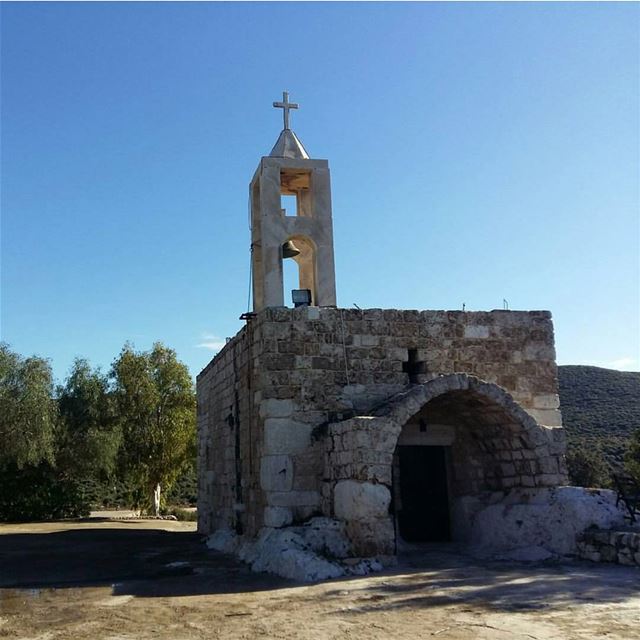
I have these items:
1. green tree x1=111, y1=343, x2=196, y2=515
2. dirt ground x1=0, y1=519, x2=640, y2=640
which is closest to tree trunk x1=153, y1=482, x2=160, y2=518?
green tree x1=111, y1=343, x2=196, y2=515

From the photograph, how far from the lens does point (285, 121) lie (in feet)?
38.4

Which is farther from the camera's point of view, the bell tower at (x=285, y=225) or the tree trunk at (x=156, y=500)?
the tree trunk at (x=156, y=500)

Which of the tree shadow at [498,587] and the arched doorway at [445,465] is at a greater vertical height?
the arched doorway at [445,465]

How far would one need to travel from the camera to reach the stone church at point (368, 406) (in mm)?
8656

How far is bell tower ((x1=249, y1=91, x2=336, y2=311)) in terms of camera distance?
1064cm

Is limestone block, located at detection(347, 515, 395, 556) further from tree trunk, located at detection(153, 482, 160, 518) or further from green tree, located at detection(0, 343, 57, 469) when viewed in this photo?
tree trunk, located at detection(153, 482, 160, 518)

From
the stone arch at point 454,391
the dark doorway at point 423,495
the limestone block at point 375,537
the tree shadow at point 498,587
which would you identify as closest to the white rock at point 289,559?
the limestone block at point 375,537

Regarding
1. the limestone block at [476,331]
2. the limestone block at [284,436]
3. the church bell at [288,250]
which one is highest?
the church bell at [288,250]

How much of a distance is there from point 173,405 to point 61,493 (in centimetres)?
455

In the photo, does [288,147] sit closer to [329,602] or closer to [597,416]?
[329,602]

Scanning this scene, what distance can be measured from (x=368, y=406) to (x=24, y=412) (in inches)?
543

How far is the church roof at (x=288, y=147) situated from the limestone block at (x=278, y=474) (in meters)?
4.88

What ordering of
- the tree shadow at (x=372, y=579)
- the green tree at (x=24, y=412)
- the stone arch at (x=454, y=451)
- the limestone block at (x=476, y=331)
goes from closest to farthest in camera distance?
the tree shadow at (x=372, y=579), the stone arch at (x=454, y=451), the limestone block at (x=476, y=331), the green tree at (x=24, y=412)

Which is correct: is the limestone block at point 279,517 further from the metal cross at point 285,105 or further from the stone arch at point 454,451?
the metal cross at point 285,105
